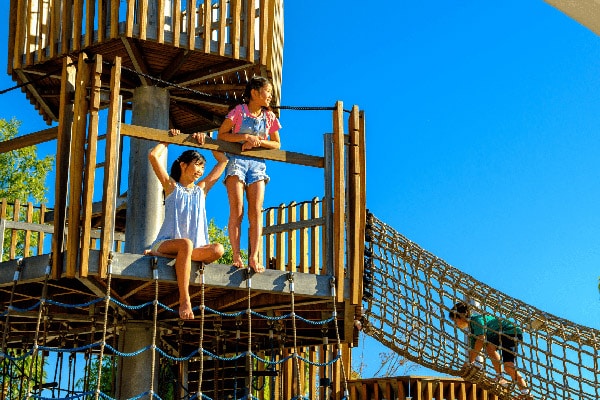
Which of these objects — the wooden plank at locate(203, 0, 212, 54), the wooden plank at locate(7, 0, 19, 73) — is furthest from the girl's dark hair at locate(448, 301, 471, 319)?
the wooden plank at locate(7, 0, 19, 73)

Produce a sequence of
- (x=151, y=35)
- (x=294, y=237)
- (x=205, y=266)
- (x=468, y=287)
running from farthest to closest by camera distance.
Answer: (x=294, y=237) < (x=468, y=287) < (x=151, y=35) < (x=205, y=266)

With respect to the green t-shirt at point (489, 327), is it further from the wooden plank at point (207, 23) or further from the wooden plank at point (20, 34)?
the wooden plank at point (20, 34)

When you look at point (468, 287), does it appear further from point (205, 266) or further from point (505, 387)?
point (205, 266)

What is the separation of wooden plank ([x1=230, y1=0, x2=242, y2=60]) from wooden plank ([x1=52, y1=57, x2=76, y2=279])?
1.52 meters

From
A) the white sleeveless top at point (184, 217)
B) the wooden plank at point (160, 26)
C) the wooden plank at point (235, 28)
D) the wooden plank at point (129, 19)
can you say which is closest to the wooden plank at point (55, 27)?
the wooden plank at point (129, 19)

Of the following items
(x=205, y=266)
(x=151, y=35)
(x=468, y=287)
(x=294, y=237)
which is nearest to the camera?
(x=205, y=266)

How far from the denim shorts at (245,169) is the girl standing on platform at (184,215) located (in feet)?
0.18

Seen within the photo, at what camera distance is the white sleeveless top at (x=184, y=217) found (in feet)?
18.6

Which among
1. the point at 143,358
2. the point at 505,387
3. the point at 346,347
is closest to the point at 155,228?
the point at 143,358

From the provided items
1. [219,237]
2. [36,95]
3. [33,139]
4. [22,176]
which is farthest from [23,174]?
[33,139]

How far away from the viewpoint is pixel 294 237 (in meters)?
8.17

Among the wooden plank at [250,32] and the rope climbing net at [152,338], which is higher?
the wooden plank at [250,32]

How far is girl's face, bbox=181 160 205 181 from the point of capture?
19.0 ft

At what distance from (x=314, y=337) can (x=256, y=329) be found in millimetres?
526
